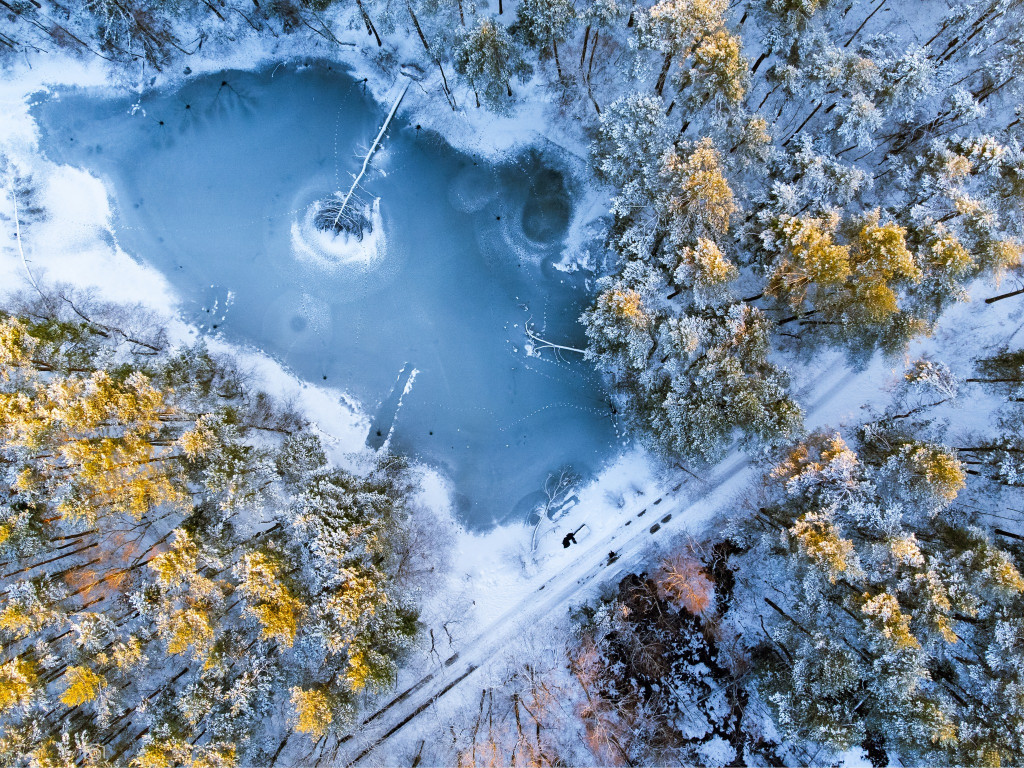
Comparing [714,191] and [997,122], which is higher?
[714,191]

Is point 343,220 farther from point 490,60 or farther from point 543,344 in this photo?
point 543,344

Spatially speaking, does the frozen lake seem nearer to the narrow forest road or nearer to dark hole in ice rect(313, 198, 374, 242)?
dark hole in ice rect(313, 198, 374, 242)

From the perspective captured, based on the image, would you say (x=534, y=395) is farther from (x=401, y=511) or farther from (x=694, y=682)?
(x=694, y=682)

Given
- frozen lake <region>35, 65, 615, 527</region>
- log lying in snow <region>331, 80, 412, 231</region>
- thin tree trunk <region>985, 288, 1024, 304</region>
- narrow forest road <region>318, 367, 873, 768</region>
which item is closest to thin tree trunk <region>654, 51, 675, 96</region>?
frozen lake <region>35, 65, 615, 527</region>

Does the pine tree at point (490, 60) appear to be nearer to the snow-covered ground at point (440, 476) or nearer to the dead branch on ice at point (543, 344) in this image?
the snow-covered ground at point (440, 476)

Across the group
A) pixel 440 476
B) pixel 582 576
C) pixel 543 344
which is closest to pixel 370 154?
pixel 543 344

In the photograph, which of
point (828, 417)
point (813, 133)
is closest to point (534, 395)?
point (828, 417)
